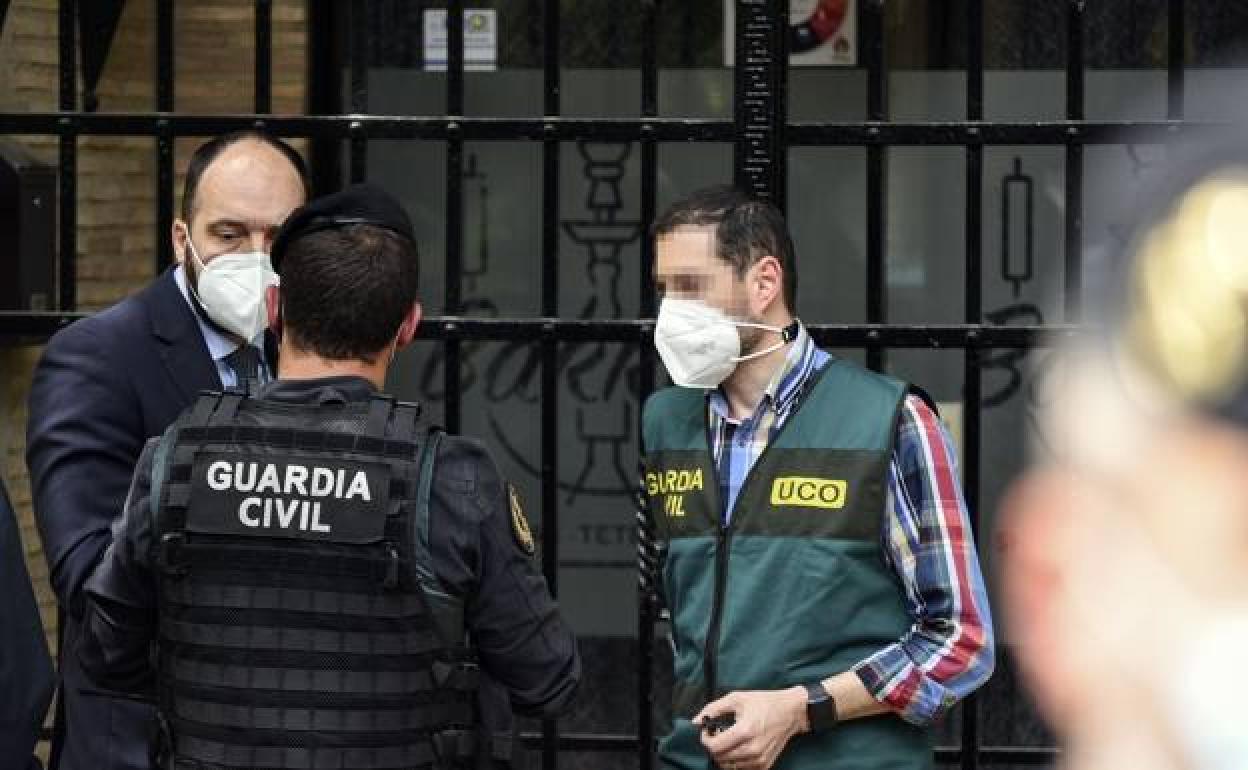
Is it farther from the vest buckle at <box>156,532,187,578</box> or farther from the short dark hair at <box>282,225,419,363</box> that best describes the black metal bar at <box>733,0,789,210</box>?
the vest buckle at <box>156,532,187,578</box>

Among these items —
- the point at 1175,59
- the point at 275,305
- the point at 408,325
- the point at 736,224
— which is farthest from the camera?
the point at 1175,59

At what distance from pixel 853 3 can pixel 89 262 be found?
2114 millimetres

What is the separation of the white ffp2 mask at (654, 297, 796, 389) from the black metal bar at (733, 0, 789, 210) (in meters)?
0.83

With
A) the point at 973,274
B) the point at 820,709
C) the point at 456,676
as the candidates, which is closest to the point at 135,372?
the point at 456,676

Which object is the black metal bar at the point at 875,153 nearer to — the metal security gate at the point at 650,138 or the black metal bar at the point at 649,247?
the metal security gate at the point at 650,138

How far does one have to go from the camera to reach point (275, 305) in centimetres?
346

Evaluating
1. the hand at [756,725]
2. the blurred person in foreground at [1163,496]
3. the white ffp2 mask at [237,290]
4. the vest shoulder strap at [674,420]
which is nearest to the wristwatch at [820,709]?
the hand at [756,725]

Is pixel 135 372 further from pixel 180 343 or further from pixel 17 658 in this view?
pixel 17 658

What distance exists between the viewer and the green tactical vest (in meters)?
3.71

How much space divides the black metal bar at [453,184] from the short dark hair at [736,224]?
945 mm

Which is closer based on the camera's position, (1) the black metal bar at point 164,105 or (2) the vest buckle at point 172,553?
(2) the vest buckle at point 172,553

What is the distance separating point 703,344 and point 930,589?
21.8 inches

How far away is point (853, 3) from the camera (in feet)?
20.0

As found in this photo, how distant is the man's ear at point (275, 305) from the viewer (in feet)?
10.8
